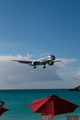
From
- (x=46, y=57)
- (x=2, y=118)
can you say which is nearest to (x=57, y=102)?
(x=2, y=118)

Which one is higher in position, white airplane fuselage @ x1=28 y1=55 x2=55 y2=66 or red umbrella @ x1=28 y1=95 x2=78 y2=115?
white airplane fuselage @ x1=28 y1=55 x2=55 y2=66

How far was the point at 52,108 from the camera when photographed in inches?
350

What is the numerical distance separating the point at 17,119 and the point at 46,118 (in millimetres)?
16565

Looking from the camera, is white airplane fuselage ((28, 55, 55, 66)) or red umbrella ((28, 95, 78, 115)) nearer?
red umbrella ((28, 95, 78, 115))

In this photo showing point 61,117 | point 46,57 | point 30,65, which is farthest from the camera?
point 30,65

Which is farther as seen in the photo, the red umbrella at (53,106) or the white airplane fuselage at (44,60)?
the white airplane fuselage at (44,60)

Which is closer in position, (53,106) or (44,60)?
(53,106)

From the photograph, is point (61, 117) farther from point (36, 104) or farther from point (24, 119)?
point (36, 104)

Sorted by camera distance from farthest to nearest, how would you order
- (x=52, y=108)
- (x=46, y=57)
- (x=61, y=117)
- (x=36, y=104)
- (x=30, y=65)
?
1. (x=30, y=65)
2. (x=46, y=57)
3. (x=61, y=117)
4. (x=36, y=104)
5. (x=52, y=108)

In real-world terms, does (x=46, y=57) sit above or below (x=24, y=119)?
above

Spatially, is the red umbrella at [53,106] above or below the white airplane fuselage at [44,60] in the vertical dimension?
below

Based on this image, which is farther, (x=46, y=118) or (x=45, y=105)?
(x=46, y=118)

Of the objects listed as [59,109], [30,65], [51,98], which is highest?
[30,65]

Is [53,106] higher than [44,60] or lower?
lower
